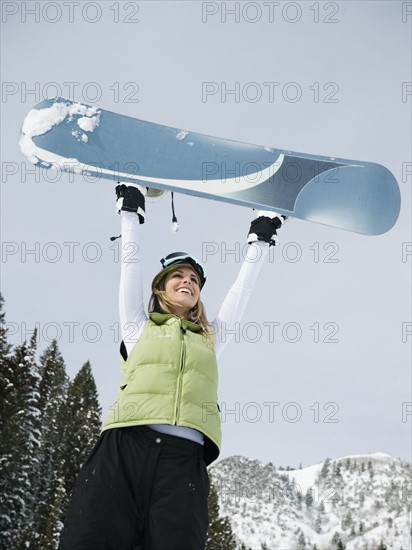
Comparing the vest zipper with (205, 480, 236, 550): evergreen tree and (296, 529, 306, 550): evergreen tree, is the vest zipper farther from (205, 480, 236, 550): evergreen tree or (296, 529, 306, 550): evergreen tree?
(296, 529, 306, 550): evergreen tree

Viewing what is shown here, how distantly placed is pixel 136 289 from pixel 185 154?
1.83 meters

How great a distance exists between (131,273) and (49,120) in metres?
2.01

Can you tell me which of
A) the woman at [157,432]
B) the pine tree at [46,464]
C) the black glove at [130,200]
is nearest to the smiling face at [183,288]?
the woman at [157,432]

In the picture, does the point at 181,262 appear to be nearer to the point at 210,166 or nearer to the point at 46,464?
the point at 210,166

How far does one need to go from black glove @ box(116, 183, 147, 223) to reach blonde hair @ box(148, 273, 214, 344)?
Answer: 21.4 inches

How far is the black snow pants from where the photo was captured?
254 cm

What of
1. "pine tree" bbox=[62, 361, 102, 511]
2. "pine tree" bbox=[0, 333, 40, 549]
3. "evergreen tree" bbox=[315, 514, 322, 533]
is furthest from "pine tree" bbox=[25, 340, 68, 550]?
"evergreen tree" bbox=[315, 514, 322, 533]

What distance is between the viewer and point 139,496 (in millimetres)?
2674

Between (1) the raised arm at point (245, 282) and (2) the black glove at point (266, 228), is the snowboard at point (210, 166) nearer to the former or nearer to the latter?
(2) the black glove at point (266, 228)

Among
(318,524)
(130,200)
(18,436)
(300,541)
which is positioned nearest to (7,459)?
(18,436)

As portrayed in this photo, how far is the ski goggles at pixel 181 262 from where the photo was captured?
361cm

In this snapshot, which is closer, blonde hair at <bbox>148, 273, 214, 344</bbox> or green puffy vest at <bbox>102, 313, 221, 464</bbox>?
green puffy vest at <bbox>102, 313, 221, 464</bbox>

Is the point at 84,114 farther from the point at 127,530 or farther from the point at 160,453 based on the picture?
the point at 127,530

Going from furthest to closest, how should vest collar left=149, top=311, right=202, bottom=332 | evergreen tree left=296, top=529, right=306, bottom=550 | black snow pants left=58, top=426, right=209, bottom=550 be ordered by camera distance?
evergreen tree left=296, top=529, right=306, bottom=550 < vest collar left=149, top=311, right=202, bottom=332 < black snow pants left=58, top=426, right=209, bottom=550
